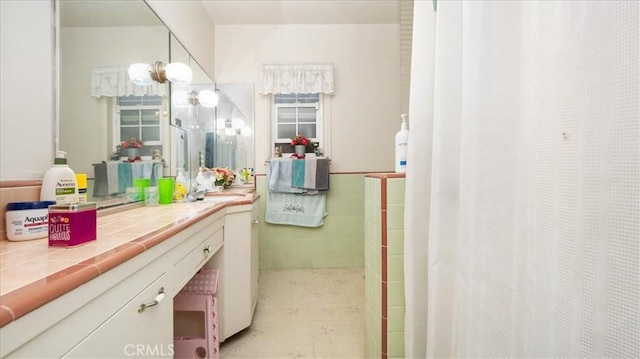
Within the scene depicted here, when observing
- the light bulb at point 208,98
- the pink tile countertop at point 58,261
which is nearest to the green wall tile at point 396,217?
the pink tile countertop at point 58,261

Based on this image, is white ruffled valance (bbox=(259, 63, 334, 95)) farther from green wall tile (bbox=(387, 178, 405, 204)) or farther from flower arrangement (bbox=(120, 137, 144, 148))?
green wall tile (bbox=(387, 178, 405, 204))

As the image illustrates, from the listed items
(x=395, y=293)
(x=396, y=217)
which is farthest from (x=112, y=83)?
(x=395, y=293)

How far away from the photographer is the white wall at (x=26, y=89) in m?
0.75

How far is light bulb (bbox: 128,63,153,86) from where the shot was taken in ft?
4.33

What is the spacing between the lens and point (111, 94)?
3.84 feet

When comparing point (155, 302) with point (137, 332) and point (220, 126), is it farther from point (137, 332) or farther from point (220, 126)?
point (220, 126)

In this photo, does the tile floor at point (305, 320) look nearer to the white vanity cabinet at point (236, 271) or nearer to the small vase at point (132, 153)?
the white vanity cabinet at point (236, 271)

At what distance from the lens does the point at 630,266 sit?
38 cm

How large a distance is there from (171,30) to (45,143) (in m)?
1.23

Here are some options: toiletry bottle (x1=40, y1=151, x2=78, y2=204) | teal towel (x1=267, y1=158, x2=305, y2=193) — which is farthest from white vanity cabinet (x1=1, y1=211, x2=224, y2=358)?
teal towel (x1=267, y1=158, x2=305, y2=193)

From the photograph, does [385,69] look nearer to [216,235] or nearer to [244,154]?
[244,154]

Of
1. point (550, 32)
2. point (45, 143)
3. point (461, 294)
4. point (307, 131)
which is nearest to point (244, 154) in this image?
point (307, 131)

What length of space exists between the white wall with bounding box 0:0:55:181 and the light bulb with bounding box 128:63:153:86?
1.41 ft

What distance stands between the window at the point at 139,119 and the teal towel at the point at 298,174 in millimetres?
1210
